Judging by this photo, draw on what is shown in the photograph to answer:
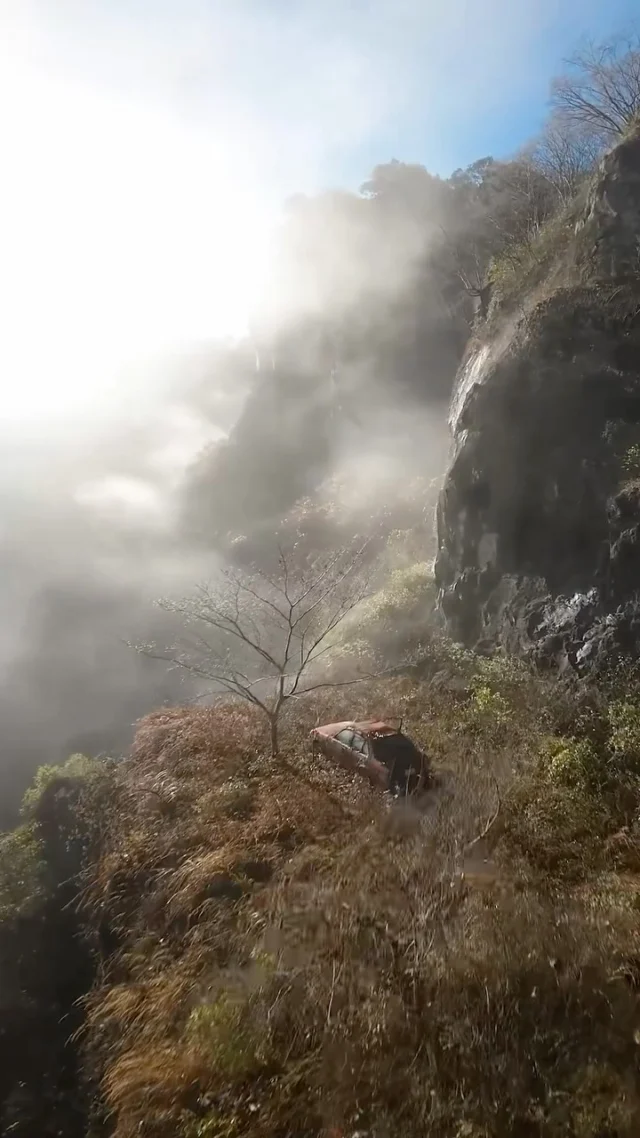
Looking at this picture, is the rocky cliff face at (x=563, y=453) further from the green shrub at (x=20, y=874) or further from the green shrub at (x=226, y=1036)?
the green shrub at (x=20, y=874)

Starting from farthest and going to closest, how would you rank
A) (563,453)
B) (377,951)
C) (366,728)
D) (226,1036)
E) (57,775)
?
(563,453), (57,775), (366,728), (377,951), (226,1036)

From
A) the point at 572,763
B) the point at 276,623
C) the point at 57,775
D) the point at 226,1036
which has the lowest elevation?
the point at 226,1036

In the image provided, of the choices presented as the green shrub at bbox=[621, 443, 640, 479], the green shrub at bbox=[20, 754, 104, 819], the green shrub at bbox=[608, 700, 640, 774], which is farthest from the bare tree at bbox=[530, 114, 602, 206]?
the green shrub at bbox=[20, 754, 104, 819]

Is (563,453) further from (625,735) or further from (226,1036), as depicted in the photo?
(226,1036)

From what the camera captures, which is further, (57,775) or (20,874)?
(57,775)

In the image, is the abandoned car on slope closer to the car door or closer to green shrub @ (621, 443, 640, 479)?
the car door

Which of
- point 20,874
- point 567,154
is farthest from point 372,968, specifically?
point 567,154

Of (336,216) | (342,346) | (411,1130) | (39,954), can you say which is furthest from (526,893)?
(336,216)

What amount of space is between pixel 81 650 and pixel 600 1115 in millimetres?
30134

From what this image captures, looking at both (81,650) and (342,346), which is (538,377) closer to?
(342,346)

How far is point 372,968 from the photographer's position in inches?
207

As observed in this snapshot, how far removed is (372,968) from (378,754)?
4.51 metres

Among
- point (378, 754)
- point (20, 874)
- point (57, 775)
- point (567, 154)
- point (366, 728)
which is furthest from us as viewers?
point (567, 154)

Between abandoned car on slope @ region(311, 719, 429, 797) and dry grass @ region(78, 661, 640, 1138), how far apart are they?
43cm
